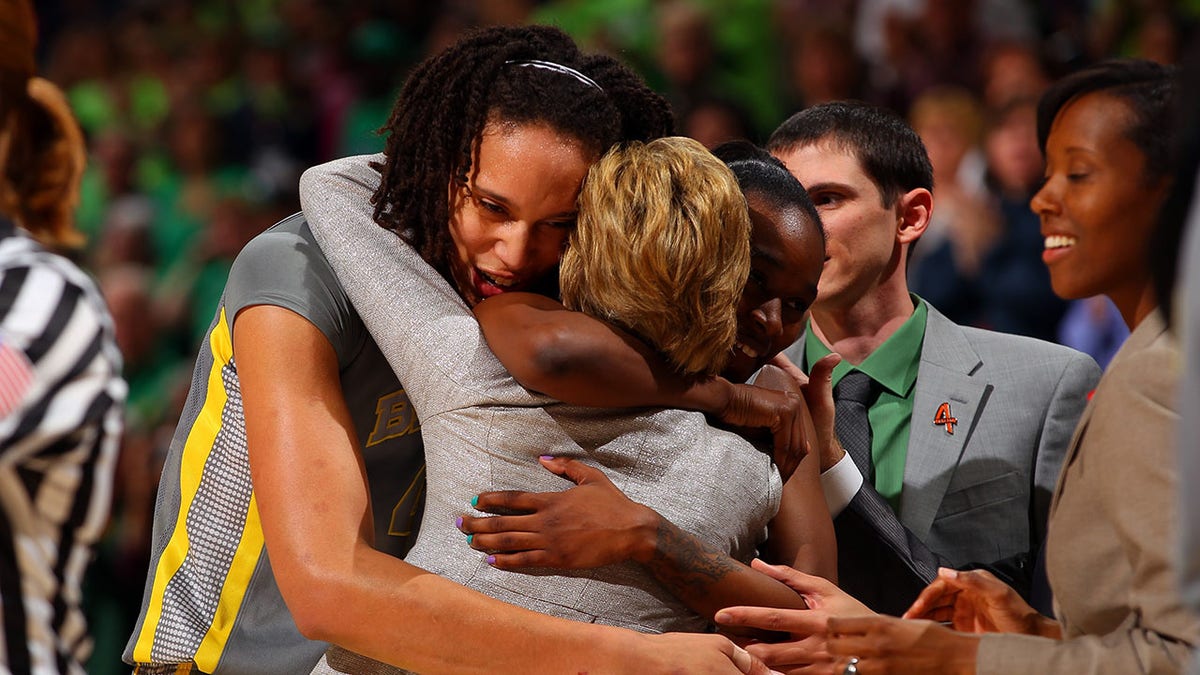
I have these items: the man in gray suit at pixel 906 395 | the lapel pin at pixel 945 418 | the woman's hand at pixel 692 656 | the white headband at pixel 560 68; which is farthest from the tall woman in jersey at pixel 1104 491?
the white headband at pixel 560 68

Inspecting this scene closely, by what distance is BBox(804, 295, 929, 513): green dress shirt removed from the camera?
9.87 feet

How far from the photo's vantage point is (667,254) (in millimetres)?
2057

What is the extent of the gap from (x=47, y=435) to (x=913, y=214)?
7.17 ft

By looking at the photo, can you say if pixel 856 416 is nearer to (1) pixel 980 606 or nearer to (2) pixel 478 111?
(1) pixel 980 606

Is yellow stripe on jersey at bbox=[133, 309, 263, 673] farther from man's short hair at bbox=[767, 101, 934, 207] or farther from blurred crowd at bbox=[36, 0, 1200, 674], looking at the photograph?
blurred crowd at bbox=[36, 0, 1200, 674]

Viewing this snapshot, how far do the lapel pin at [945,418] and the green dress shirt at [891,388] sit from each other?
2.5 inches

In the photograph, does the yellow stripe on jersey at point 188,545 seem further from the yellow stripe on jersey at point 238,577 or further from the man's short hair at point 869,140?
the man's short hair at point 869,140

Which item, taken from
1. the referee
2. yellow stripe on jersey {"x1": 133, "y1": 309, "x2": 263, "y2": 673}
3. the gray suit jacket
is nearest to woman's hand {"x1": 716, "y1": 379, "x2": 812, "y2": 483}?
the gray suit jacket

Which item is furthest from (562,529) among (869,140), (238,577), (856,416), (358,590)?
(869,140)

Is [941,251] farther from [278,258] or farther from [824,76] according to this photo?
[278,258]

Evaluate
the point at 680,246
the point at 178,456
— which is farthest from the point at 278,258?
the point at 680,246

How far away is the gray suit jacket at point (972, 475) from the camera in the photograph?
273 centimetres

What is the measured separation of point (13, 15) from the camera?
1909mm

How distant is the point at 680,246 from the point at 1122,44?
454 centimetres
